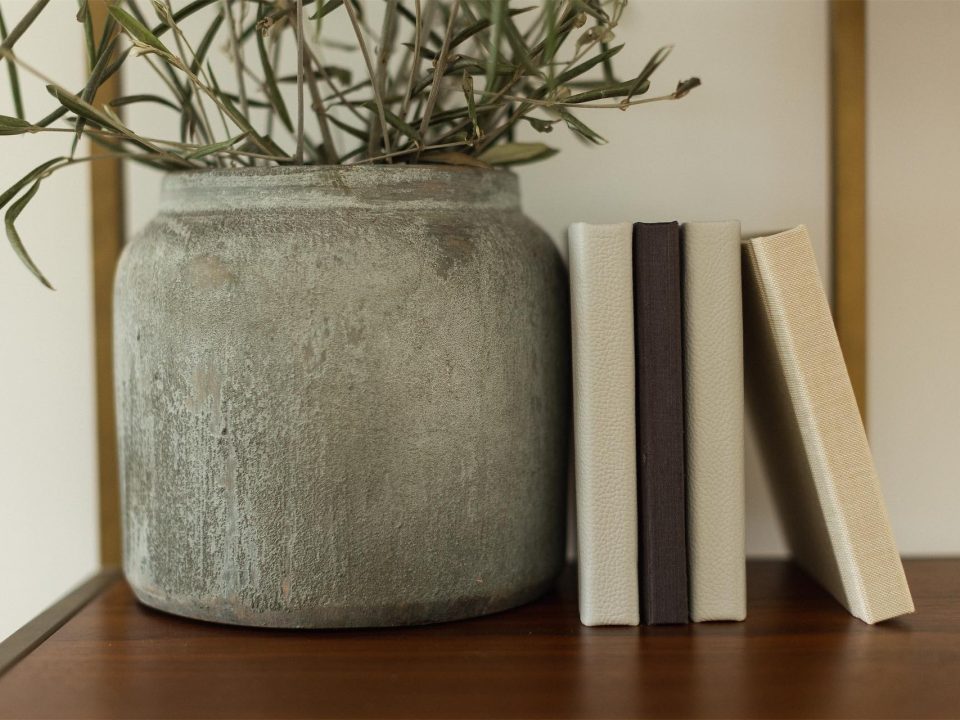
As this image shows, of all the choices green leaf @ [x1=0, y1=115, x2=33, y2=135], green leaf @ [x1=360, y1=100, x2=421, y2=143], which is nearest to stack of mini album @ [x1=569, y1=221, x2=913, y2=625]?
green leaf @ [x1=360, y1=100, x2=421, y2=143]

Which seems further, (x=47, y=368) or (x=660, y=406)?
(x=47, y=368)

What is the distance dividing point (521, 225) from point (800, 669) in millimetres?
309

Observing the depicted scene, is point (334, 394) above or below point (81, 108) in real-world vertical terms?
below

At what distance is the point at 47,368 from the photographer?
0.79 metres

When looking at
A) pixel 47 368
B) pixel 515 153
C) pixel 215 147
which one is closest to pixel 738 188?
pixel 515 153

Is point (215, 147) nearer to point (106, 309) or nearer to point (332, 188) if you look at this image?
point (332, 188)

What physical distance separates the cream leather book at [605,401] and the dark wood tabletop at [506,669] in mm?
49

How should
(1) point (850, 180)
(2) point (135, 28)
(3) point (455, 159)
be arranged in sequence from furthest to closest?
(1) point (850, 180) < (3) point (455, 159) < (2) point (135, 28)

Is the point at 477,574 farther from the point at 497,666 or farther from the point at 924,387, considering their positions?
the point at 924,387

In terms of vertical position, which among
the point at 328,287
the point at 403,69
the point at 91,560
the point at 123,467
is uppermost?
the point at 403,69

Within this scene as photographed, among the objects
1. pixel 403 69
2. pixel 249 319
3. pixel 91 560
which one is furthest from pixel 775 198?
pixel 91 560

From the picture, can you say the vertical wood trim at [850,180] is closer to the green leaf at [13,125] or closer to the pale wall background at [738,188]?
the pale wall background at [738,188]

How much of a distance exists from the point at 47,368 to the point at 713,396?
54cm

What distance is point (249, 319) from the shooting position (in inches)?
21.4
